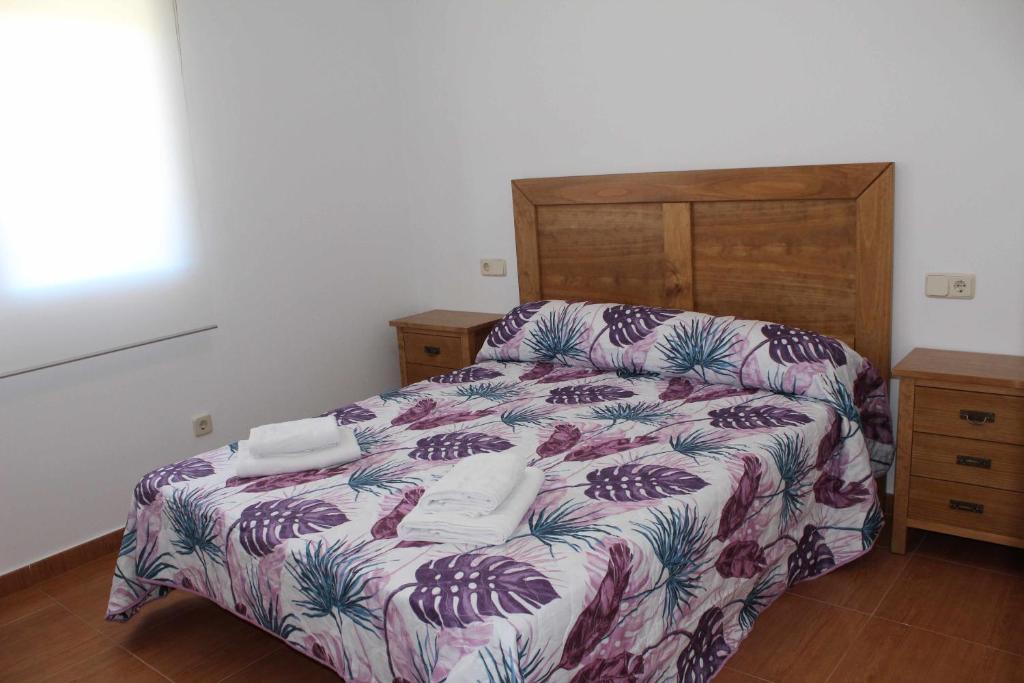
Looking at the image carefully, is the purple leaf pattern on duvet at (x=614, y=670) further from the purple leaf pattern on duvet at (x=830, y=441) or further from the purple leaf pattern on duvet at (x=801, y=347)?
the purple leaf pattern on duvet at (x=801, y=347)

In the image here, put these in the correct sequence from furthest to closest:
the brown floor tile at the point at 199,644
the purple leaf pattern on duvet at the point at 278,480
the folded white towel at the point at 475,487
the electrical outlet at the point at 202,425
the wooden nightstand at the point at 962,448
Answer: the electrical outlet at the point at 202,425
the wooden nightstand at the point at 962,448
the brown floor tile at the point at 199,644
the purple leaf pattern on duvet at the point at 278,480
the folded white towel at the point at 475,487

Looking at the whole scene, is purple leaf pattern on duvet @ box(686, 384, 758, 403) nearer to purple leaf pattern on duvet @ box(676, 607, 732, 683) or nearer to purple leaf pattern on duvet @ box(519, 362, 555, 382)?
purple leaf pattern on duvet @ box(519, 362, 555, 382)

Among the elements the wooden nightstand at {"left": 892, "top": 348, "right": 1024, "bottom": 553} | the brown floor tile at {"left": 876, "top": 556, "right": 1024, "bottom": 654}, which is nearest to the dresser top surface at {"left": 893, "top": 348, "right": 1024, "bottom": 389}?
the wooden nightstand at {"left": 892, "top": 348, "right": 1024, "bottom": 553}

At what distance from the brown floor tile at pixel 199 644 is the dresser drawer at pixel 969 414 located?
1985 millimetres

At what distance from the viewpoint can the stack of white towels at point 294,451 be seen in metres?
2.27

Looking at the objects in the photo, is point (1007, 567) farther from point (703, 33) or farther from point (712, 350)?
point (703, 33)

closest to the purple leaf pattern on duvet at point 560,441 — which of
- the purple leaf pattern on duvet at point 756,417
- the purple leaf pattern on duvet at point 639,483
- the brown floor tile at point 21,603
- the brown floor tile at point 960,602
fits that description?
A: the purple leaf pattern on duvet at point 639,483

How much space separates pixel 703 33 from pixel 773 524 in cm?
173

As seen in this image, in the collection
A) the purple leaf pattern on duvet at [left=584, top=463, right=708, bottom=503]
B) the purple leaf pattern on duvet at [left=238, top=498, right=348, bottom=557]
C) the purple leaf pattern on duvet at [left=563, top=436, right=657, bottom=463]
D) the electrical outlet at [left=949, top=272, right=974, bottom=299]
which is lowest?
the purple leaf pattern on duvet at [left=238, top=498, right=348, bottom=557]

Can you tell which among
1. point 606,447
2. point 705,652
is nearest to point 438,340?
point 606,447

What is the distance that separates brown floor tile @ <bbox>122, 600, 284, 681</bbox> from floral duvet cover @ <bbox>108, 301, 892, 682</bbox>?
0.39ft

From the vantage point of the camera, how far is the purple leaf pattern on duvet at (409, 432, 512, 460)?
7.68 ft

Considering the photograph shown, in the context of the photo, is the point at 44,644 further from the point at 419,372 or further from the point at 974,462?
the point at 974,462

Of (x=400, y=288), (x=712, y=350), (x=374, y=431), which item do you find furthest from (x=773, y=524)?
(x=400, y=288)
